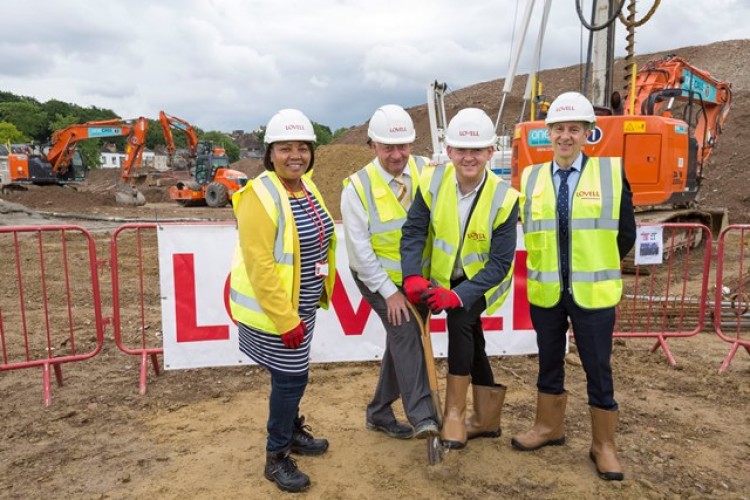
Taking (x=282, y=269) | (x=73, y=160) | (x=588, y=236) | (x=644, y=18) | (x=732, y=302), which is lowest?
(x=732, y=302)

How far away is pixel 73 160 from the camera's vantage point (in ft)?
86.7

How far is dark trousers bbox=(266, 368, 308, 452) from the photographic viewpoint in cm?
325

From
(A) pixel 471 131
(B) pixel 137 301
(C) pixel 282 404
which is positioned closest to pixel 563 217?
(A) pixel 471 131

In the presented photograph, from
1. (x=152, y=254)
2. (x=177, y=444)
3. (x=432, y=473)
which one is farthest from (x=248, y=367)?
(x=152, y=254)

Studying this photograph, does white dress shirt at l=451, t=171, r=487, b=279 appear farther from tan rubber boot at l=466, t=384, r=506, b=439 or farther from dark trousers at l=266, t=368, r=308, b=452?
dark trousers at l=266, t=368, r=308, b=452

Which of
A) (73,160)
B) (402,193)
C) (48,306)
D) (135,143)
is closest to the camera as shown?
(402,193)

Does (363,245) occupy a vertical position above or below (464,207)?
below

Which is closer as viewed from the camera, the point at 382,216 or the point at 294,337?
the point at 294,337

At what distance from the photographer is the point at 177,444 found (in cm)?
402

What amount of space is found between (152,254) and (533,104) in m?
7.97

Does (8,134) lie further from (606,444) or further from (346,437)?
(606,444)

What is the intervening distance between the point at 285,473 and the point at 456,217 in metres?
1.77

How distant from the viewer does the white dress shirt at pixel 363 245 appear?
3.48 m

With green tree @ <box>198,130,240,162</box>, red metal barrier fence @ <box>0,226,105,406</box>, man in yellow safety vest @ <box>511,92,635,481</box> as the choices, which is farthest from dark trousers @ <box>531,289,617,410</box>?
green tree @ <box>198,130,240,162</box>
